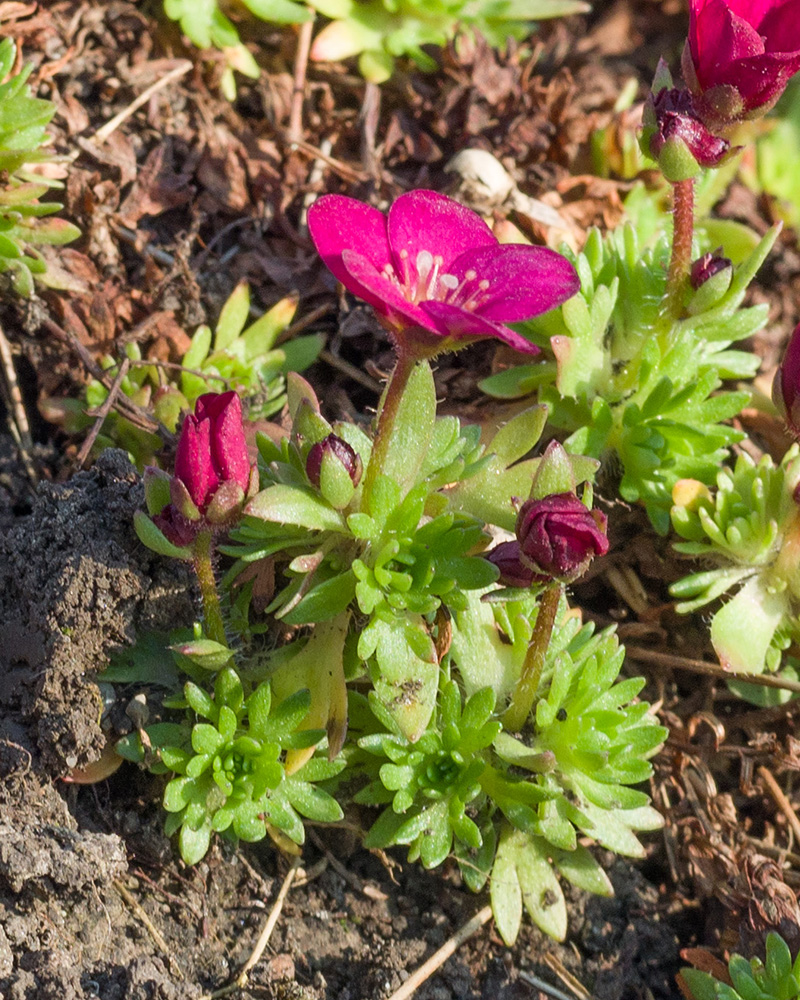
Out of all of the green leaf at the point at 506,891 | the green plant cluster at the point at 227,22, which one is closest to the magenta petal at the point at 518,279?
the green leaf at the point at 506,891

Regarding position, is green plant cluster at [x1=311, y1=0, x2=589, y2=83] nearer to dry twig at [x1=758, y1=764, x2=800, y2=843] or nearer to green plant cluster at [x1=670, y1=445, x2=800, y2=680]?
green plant cluster at [x1=670, y1=445, x2=800, y2=680]

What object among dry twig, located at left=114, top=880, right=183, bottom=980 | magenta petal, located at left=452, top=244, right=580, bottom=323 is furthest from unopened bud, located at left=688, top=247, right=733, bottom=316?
dry twig, located at left=114, top=880, right=183, bottom=980

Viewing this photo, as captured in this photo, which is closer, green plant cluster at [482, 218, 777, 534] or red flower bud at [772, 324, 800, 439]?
red flower bud at [772, 324, 800, 439]

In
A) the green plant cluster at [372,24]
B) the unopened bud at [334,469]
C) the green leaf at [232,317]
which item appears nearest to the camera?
the unopened bud at [334,469]

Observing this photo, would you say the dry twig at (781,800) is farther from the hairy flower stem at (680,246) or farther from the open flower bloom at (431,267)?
the open flower bloom at (431,267)

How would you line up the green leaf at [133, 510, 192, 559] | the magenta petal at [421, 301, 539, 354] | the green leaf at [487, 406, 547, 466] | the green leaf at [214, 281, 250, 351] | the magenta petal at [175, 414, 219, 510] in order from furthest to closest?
the green leaf at [214, 281, 250, 351] → the green leaf at [487, 406, 547, 466] → the green leaf at [133, 510, 192, 559] → the magenta petal at [175, 414, 219, 510] → the magenta petal at [421, 301, 539, 354]

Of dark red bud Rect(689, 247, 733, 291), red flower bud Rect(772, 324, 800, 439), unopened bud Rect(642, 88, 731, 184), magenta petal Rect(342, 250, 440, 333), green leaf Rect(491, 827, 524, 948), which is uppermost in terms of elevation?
unopened bud Rect(642, 88, 731, 184)
